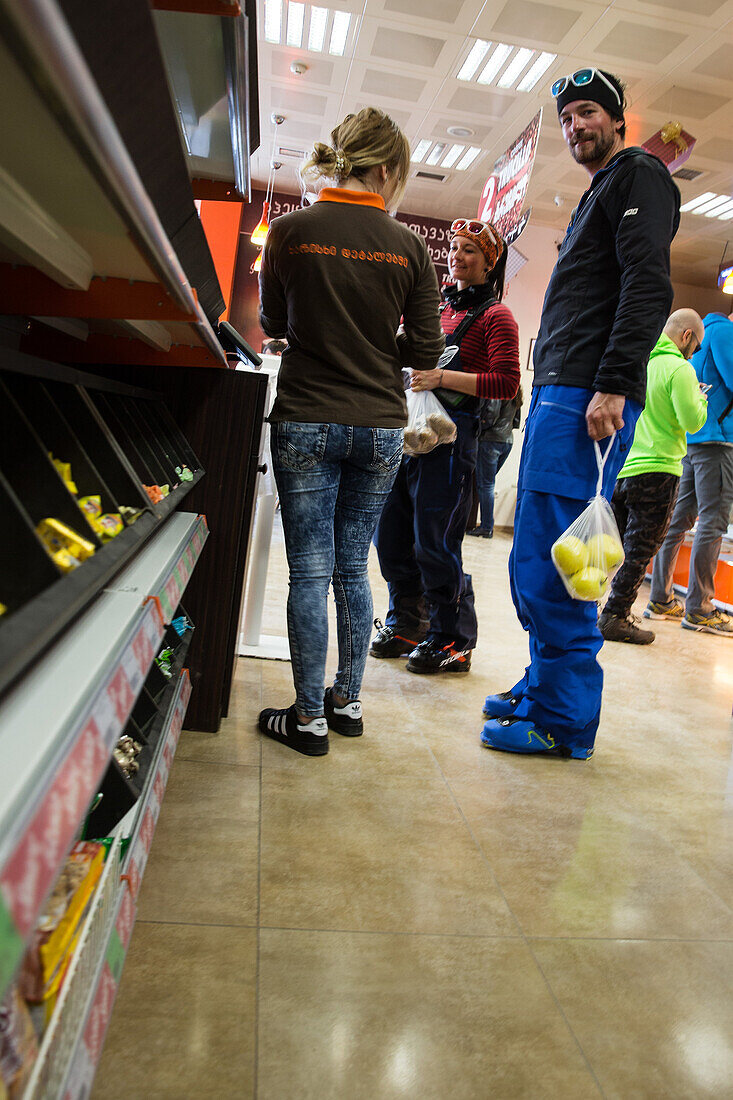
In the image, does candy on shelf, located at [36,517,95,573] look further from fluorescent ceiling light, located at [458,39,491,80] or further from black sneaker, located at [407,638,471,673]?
fluorescent ceiling light, located at [458,39,491,80]

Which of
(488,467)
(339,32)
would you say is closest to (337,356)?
(339,32)

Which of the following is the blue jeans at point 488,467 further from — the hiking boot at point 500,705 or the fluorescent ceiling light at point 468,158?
the hiking boot at point 500,705

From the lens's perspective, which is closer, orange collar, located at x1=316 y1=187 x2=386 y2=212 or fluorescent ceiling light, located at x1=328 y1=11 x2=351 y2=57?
orange collar, located at x1=316 y1=187 x2=386 y2=212

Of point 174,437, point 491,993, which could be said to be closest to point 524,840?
point 491,993

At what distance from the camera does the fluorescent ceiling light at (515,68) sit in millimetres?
5617

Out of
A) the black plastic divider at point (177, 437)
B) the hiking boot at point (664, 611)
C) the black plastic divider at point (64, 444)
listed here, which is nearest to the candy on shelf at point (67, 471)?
the black plastic divider at point (64, 444)

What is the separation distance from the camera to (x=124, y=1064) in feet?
3.29

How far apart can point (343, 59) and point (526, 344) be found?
426 cm

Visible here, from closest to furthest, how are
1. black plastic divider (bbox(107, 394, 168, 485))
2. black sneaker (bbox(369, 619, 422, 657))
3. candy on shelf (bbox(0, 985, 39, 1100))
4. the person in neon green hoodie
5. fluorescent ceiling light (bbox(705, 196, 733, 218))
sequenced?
candy on shelf (bbox(0, 985, 39, 1100))
black plastic divider (bbox(107, 394, 168, 485))
black sneaker (bbox(369, 619, 422, 657))
the person in neon green hoodie
fluorescent ceiling light (bbox(705, 196, 733, 218))

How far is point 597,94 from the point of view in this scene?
2127 millimetres

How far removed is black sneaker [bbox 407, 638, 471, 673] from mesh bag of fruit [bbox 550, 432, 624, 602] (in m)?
0.93

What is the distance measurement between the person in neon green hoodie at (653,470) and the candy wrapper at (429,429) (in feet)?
5.44

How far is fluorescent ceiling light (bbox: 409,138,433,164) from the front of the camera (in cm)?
732

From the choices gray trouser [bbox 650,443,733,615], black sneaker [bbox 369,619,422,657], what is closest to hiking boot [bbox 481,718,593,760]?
black sneaker [bbox 369,619,422,657]
